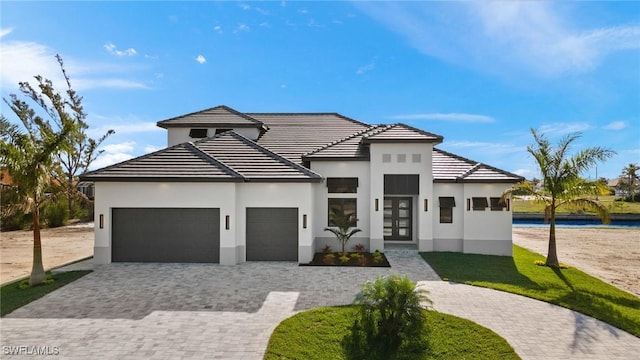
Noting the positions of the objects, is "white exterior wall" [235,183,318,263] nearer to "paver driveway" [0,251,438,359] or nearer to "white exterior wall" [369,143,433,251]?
"paver driveway" [0,251,438,359]

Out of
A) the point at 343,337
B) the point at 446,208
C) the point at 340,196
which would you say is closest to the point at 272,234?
the point at 340,196

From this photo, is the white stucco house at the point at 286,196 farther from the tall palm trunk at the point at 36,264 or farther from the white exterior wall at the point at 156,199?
the tall palm trunk at the point at 36,264

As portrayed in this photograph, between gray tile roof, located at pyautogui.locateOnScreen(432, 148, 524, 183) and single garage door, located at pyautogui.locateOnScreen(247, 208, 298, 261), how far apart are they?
318 inches

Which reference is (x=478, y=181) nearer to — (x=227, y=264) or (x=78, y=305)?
(x=227, y=264)

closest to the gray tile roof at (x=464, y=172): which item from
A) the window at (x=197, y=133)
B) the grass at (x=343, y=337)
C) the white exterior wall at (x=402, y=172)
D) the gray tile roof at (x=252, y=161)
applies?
the white exterior wall at (x=402, y=172)

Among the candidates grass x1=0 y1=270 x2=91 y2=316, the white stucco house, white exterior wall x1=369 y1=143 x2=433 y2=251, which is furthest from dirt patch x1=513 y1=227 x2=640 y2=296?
grass x1=0 y1=270 x2=91 y2=316

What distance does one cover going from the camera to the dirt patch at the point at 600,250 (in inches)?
511

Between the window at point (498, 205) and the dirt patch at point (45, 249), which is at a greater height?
Answer: the window at point (498, 205)

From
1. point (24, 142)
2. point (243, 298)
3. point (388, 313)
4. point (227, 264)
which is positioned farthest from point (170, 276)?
point (388, 313)

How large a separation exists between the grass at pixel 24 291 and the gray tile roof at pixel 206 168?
13.8ft

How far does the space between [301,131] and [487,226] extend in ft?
41.4

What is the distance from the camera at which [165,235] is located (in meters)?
14.1

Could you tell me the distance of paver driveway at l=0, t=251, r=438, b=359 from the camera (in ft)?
23.0

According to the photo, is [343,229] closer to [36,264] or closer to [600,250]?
[36,264]
